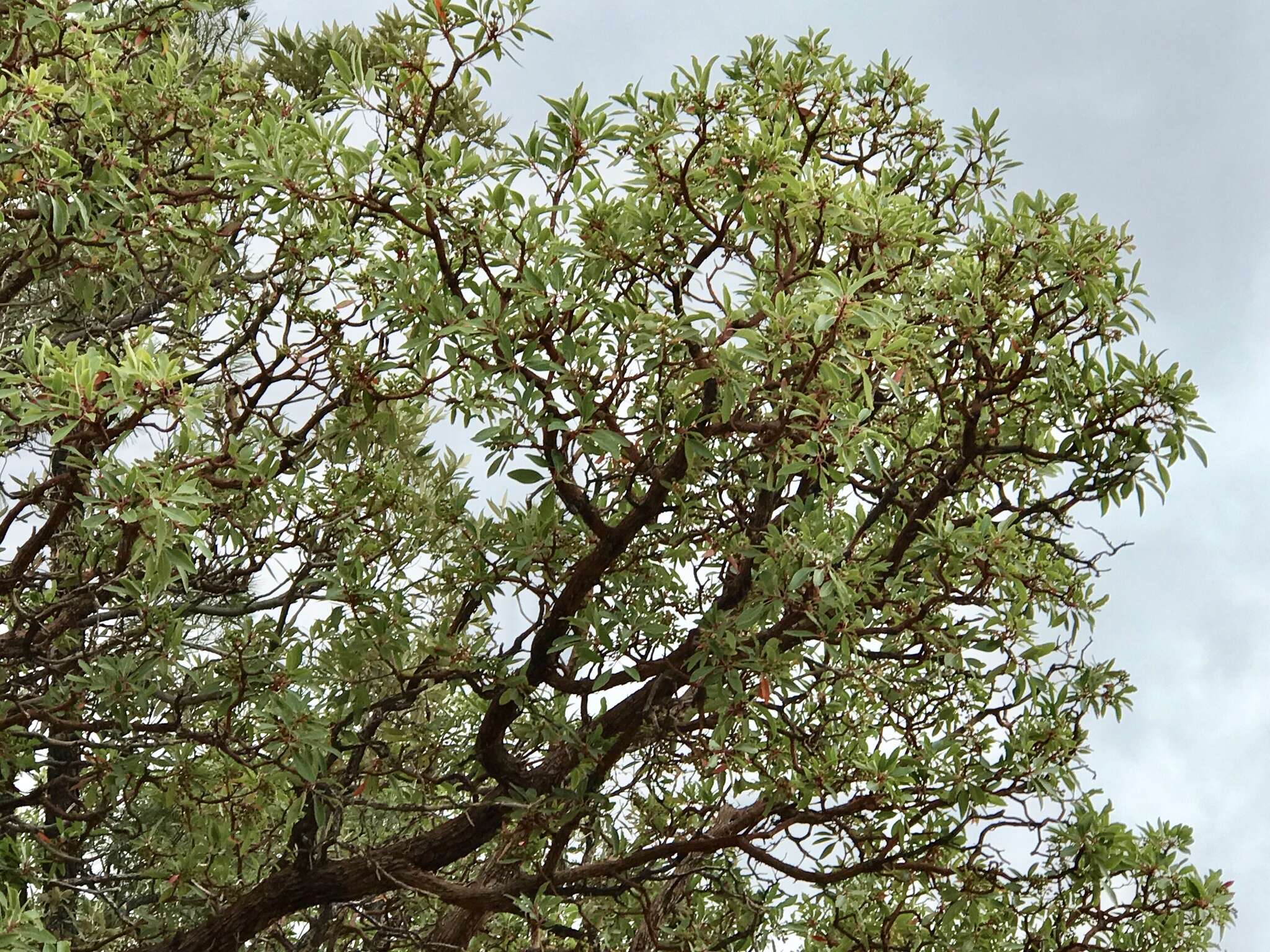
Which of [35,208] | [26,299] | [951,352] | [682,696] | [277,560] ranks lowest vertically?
[682,696]

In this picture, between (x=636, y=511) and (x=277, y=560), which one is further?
(x=277, y=560)

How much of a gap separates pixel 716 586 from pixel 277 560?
1853mm

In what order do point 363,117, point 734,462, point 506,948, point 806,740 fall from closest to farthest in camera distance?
point 363,117 → point 734,462 → point 806,740 → point 506,948

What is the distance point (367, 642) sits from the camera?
193 inches

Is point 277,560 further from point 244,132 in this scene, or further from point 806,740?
Result: point 806,740

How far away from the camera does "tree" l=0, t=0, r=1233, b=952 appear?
3.95 metres

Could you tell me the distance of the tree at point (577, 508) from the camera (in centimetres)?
395

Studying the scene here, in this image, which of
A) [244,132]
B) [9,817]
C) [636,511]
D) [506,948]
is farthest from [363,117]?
[506,948]

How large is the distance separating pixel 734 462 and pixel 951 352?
0.87 metres

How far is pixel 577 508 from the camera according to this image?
4.41 metres

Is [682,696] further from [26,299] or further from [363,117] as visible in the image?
[26,299]

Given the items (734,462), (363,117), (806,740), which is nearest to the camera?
(363,117)

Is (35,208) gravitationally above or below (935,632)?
above

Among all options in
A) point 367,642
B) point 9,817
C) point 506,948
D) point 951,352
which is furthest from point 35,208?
point 506,948
